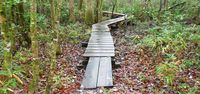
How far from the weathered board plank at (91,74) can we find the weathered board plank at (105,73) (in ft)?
0.38

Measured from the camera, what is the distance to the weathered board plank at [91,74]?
7408mm

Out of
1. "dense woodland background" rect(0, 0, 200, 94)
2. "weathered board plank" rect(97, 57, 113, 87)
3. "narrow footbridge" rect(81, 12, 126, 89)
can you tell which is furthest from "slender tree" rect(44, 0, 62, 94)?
"weathered board plank" rect(97, 57, 113, 87)

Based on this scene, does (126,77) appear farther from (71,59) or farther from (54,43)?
(71,59)

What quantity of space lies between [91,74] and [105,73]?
43cm

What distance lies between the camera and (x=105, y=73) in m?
8.27

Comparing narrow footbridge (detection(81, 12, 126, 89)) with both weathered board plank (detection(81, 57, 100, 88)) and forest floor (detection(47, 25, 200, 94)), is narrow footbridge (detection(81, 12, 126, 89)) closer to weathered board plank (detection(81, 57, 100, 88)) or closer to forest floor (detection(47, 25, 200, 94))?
weathered board plank (detection(81, 57, 100, 88))

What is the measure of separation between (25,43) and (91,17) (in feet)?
33.6

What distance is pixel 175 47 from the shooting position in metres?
10.8

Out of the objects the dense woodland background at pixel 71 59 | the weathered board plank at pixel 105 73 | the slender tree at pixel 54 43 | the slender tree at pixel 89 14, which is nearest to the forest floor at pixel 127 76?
the dense woodland background at pixel 71 59

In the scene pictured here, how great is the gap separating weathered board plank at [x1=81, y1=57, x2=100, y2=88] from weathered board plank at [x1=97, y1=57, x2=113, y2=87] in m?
0.12

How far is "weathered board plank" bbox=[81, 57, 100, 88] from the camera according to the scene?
24.3ft

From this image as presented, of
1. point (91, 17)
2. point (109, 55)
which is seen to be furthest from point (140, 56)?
point (91, 17)

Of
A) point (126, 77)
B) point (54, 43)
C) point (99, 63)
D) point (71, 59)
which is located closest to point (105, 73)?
point (126, 77)

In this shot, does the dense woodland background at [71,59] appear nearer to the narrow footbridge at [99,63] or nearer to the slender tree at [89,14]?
the narrow footbridge at [99,63]
